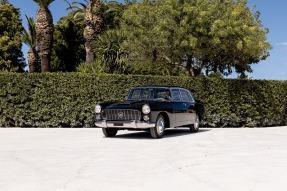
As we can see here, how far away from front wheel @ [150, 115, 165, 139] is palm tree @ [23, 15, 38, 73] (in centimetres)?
2899

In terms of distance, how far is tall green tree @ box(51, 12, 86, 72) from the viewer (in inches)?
1622

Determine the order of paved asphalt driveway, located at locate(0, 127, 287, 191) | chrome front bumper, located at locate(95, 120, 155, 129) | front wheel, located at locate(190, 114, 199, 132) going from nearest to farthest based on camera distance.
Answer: paved asphalt driveway, located at locate(0, 127, 287, 191), chrome front bumper, located at locate(95, 120, 155, 129), front wheel, located at locate(190, 114, 199, 132)

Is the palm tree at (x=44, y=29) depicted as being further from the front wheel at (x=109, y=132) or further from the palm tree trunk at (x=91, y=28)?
the front wheel at (x=109, y=132)

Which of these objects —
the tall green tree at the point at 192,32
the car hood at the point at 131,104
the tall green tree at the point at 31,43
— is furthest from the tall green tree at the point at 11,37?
the car hood at the point at 131,104

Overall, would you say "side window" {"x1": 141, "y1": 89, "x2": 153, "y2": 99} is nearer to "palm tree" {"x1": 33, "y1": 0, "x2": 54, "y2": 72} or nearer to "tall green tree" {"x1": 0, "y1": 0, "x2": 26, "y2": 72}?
"palm tree" {"x1": 33, "y1": 0, "x2": 54, "y2": 72}

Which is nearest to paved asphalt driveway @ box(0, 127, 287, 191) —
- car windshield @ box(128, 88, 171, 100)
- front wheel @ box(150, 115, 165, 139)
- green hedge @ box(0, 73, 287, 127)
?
front wheel @ box(150, 115, 165, 139)

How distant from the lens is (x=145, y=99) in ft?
45.3

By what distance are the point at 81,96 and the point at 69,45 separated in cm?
2346

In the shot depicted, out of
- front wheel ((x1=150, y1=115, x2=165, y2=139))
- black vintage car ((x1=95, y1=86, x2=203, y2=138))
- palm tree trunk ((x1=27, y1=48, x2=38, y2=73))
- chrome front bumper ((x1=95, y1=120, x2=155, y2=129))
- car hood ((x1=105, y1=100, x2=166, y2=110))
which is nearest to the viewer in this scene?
chrome front bumper ((x1=95, y1=120, x2=155, y2=129))

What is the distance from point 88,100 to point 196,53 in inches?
281

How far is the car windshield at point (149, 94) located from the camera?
13.9 metres

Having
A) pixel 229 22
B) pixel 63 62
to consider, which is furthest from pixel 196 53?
pixel 63 62

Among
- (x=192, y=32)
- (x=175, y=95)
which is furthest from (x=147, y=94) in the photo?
(x=192, y=32)

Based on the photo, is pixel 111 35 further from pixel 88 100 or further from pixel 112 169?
pixel 112 169
